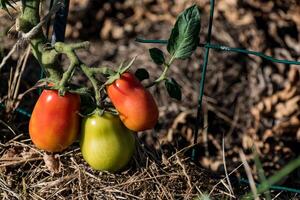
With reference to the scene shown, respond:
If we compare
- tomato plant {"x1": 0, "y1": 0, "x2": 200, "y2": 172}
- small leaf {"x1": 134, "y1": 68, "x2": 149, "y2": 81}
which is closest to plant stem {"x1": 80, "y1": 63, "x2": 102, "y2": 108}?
tomato plant {"x1": 0, "y1": 0, "x2": 200, "y2": 172}

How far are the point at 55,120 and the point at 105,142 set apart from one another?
116mm

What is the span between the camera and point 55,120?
1845 millimetres

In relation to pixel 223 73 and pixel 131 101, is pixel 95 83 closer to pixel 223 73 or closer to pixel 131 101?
pixel 131 101

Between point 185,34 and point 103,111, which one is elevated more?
point 185,34

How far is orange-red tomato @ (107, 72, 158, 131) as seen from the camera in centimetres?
181

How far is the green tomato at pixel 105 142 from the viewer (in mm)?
1840

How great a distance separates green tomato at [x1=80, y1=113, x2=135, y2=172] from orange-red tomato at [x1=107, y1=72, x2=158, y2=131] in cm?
3

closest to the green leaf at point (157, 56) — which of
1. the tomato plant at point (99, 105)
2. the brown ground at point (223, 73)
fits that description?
the tomato plant at point (99, 105)

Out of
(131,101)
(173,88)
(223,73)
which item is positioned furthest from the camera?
(223,73)

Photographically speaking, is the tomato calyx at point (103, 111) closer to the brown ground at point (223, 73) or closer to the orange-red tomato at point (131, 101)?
the orange-red tomato at point (131, 101)

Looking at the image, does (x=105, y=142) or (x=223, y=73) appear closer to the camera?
(x=105, y=142)

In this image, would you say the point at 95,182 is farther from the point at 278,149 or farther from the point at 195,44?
the point at 278,149

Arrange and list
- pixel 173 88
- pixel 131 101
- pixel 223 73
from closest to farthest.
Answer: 1. pixel 131 101
2. pixel 173 88
3. pixel 223 73

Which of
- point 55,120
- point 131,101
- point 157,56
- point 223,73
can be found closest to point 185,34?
point 157,56
